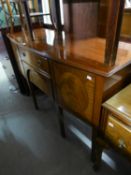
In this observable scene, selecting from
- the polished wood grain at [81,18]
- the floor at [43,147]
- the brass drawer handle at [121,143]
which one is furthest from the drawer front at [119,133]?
the polished wood grain at [81,18]

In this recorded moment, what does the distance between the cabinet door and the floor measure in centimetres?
54

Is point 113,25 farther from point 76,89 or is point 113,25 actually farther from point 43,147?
point 43,147

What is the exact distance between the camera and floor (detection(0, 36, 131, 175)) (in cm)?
128

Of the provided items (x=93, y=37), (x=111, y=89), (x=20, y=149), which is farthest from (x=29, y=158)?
(x=93, y=37)

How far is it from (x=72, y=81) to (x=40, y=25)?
1.49 meters

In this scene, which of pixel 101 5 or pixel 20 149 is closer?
pixel 101 5

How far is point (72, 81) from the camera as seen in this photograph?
95 centimetres

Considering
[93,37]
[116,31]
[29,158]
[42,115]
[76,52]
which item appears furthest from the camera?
[42,115]

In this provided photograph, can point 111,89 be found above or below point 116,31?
below

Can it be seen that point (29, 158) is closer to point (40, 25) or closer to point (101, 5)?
point (101, 5)

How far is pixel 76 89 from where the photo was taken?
96 centimetres

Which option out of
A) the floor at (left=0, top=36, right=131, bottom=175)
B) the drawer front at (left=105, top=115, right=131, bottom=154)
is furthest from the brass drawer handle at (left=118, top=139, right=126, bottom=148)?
the floor at (left=0, top=36, right=131, bottom=175)

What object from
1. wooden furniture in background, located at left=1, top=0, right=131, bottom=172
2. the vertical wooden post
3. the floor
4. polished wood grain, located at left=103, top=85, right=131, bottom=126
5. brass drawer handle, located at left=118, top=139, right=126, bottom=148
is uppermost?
the vertical wooden post

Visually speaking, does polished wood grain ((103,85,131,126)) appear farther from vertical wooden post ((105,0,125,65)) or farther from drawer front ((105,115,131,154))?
vertical wooden post ((105,0,125,65))
